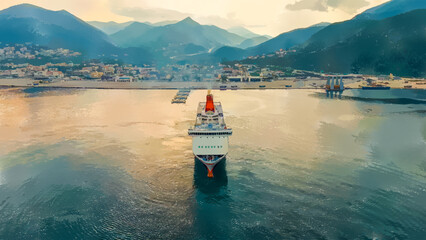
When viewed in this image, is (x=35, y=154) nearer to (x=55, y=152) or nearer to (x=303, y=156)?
(x=55, y=152)

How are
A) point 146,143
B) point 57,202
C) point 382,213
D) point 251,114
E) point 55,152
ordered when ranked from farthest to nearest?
point 251,114
point 146,143
point 55,152
point 57,202
point 382,213

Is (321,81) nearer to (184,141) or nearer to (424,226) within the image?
(184,141)

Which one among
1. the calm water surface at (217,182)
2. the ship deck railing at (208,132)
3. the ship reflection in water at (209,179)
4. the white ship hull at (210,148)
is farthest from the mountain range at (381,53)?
the ship reflection in water at (209,179)

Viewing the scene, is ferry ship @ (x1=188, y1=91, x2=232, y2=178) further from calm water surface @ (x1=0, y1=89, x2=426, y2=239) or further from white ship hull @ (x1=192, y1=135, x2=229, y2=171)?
calm water surface @ (x1=0, y1=89, x2=426, y2=239)

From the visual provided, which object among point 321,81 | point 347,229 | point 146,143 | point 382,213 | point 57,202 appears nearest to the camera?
point 347,229

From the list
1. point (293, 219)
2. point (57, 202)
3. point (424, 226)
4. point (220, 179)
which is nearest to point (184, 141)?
point (220, 179)

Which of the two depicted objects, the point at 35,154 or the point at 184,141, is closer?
the point at 35,154

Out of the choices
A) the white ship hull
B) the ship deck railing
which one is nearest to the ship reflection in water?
the white ship hull

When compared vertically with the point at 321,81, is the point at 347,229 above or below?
below
